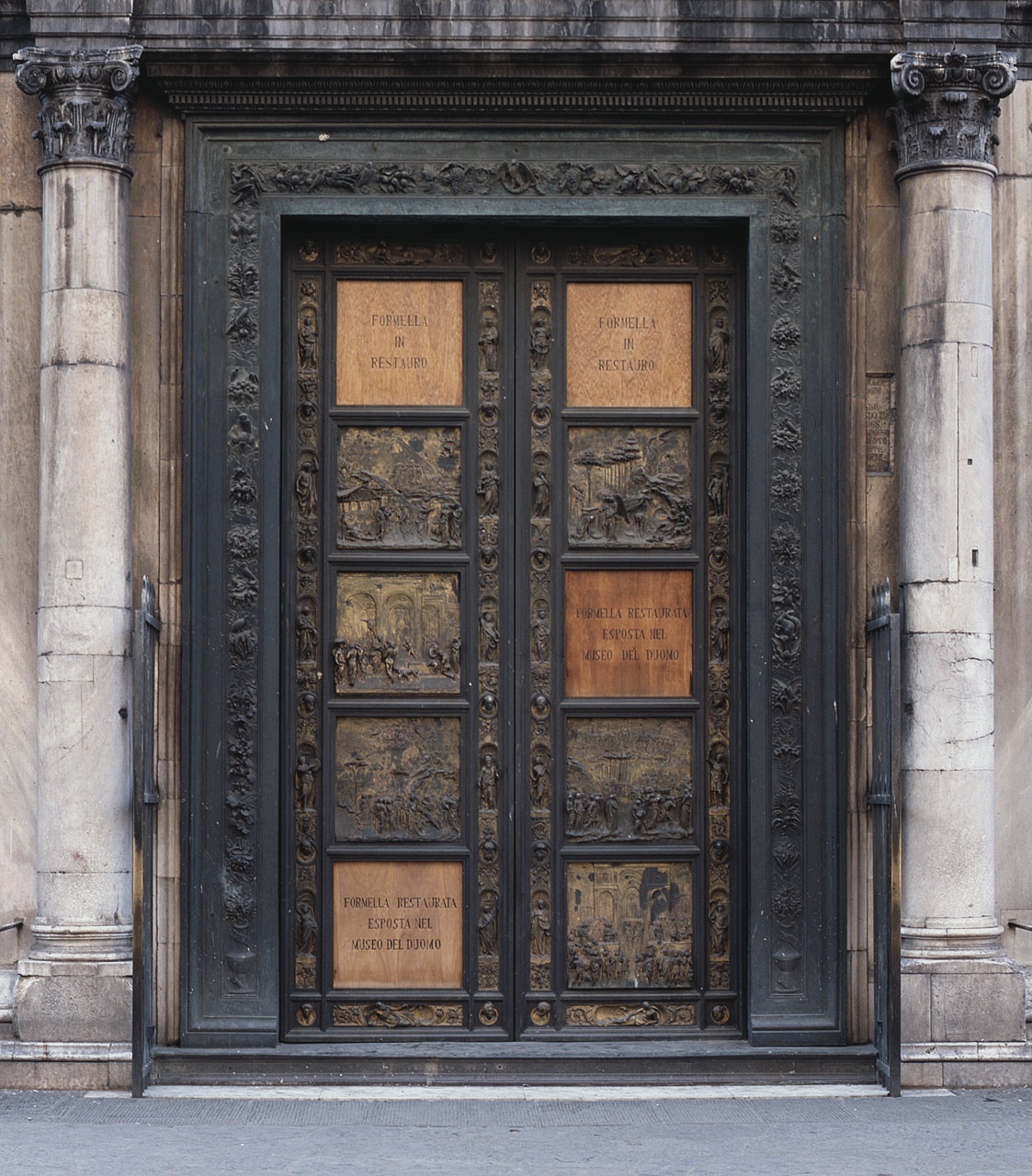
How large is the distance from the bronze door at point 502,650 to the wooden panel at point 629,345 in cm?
2

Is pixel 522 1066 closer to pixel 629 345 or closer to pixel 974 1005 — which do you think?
pixel 974 1005

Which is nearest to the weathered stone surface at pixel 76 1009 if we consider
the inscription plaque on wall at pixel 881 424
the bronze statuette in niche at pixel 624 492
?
the bronze statuette in niche at pixel 624 492

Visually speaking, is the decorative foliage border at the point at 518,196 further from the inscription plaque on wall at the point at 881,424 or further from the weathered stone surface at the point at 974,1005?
the weathered stone surface at the point at 974,1005

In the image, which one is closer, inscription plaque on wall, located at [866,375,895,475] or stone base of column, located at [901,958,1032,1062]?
stone base of column, located at [901,958,1032,1062]

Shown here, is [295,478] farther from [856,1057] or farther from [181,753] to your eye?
[856,1057]

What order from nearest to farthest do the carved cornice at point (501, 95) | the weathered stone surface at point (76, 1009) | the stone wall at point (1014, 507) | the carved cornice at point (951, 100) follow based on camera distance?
the weathered stone surface at point (76, 1009), the carved cornice at point (951, 100), the carved cornice at point (501, 95), the stone wall at point (1014, 507)

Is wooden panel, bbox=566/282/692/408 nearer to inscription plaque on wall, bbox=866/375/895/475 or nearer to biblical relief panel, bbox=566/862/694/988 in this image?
inscription plaque on wall, bbox=866/375/895/475

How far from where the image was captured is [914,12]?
10.7 meters

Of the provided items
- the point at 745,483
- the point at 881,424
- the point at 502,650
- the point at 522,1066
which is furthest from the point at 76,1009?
the point at 881,424

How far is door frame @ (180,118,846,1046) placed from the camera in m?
10.9

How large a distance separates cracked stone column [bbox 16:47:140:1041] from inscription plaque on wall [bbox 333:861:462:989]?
4.59ft

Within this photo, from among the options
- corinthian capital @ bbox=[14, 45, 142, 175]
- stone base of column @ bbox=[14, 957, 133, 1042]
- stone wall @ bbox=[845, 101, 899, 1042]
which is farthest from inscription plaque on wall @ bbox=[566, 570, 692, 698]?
corinthian capital @ bbox=[14, 45, 142, 175]

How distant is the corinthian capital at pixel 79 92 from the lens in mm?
10516

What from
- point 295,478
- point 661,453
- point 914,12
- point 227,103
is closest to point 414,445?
point 295,478
